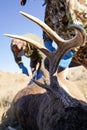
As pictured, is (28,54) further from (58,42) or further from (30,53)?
(58,42)

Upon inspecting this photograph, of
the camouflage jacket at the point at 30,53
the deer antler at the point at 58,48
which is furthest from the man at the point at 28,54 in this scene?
the deer antler at the point at 58,48

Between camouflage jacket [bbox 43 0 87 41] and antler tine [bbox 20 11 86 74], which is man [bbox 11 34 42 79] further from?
antler tine [bbox 20 11 86 74]

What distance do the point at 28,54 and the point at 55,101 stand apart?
3.64m

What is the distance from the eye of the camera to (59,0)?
19.2ft

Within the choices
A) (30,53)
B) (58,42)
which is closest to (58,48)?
(58,42)

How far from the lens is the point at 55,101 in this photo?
515cm

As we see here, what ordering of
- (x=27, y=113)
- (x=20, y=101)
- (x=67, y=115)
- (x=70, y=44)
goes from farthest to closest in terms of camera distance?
(x=20, y=101)
(x=27, y=113)
(x=70, y=44)
(x=67, y=115)

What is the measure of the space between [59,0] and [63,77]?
3.45 feet

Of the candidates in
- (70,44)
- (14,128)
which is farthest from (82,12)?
(14,128)

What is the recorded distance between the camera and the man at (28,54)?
8.57 meters

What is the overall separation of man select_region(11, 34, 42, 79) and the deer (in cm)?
214

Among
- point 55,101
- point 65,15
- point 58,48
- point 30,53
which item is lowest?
point 55,101

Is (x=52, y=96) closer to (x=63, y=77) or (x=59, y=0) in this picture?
(x=63, y=77)

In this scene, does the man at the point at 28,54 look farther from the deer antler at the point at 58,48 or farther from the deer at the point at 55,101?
the deer antler at the point at 58,48
